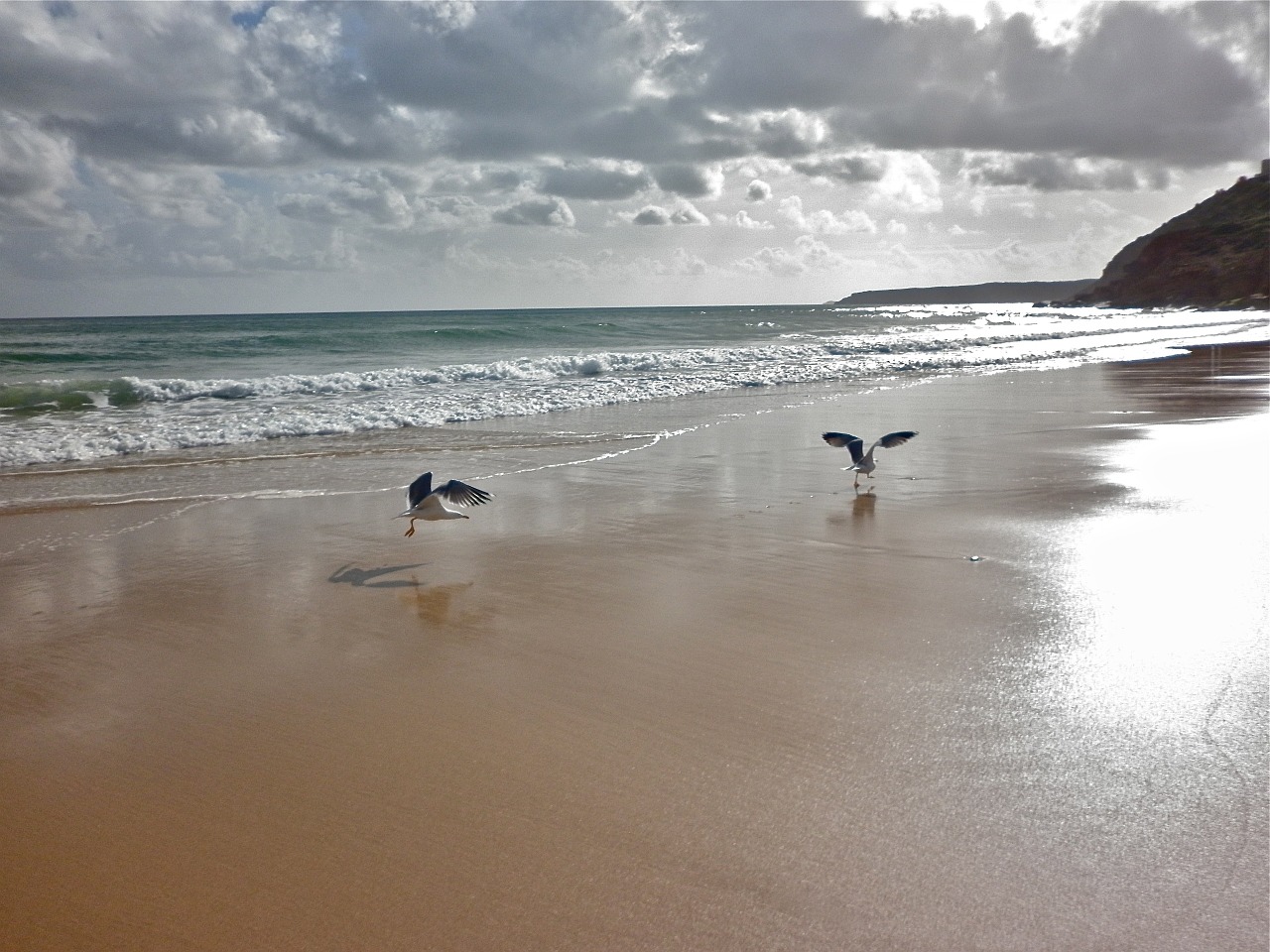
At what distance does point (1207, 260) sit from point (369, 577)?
78.7 meters

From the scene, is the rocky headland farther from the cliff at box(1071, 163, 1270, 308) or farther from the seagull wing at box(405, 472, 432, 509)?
the seagull wing at box(405, 472, 432, 509)

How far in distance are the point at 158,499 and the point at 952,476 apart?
7354mm

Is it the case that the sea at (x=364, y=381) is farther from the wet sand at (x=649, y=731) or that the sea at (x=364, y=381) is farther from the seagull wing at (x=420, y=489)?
the wet sand at (x=649, y=731)

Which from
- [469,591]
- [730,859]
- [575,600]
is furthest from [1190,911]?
[469,591]

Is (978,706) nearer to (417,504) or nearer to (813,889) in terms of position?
(813,889)

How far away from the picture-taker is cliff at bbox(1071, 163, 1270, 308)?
6256 centimetres

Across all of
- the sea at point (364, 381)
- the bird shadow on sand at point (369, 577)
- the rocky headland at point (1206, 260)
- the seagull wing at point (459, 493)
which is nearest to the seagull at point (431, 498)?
the seagull wing at point (459, 493)

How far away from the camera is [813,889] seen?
2576 millimetres

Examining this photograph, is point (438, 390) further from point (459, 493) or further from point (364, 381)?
point (459, 493)

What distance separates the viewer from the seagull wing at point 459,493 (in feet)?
21.8

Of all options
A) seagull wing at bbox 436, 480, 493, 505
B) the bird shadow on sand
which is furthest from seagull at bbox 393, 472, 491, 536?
the bird shadow on sand

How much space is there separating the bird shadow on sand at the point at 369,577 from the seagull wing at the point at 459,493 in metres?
0.63

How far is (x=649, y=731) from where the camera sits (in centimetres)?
360

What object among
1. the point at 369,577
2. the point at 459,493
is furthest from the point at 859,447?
the point at 369,577
